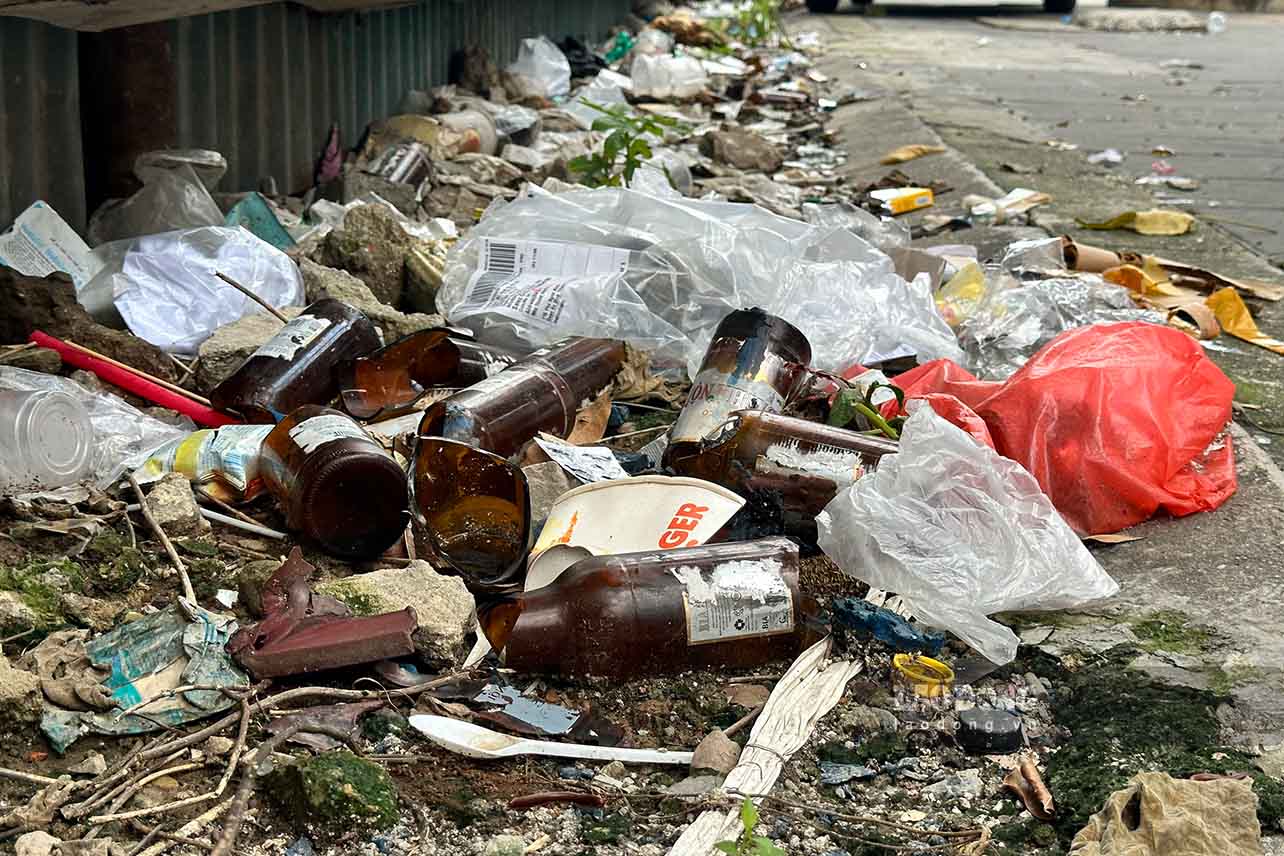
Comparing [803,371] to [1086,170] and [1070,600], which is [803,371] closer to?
[1070,600]

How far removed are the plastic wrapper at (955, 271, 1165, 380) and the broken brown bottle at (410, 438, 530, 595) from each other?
1581 mm

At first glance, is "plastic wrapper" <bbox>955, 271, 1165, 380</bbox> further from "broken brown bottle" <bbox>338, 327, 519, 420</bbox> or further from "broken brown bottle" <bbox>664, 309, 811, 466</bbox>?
"broken brown bottle" <bbox>338, 327, 519, 420</bbox>

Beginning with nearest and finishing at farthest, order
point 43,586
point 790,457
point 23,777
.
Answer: point 23,777 < point 43,586 < point 790,457

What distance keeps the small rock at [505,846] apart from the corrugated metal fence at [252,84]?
2.51 meters

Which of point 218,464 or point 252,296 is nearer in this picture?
point 218,464

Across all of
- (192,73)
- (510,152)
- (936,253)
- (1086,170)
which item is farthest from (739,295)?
(1086,170)

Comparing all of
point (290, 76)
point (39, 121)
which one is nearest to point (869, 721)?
point (39, 121)

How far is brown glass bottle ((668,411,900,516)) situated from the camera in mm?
2580

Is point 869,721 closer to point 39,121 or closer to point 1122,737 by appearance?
point 1122,737

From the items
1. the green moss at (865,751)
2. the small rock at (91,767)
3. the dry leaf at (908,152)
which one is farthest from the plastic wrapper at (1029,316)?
the dry leaf at (908,152)

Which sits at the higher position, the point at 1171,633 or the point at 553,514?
the point at 553,514

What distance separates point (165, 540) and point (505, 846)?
0.98 meters

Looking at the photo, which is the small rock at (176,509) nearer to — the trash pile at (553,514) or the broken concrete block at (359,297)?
the trash pile at (553,514)

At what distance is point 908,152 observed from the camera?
264 inches
